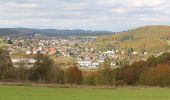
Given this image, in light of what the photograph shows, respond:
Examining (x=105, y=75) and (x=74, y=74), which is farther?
(x=74, y=74)

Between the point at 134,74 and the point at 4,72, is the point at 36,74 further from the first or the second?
the point at 134,74

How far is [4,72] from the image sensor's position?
196 ft

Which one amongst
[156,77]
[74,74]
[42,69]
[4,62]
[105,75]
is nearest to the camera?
[42,69]

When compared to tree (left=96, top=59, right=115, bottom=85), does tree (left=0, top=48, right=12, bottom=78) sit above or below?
above

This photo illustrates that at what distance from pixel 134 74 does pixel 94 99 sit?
4324 centimetres

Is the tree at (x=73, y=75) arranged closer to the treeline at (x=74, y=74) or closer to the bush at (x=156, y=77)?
the treeline at (x=74, y=74)

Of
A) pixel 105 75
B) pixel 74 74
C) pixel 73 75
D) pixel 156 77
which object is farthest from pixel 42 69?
pixel 156 77

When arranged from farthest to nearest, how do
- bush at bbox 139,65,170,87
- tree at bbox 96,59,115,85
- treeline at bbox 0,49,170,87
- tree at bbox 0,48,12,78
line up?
tree at bbox 96,59,115,85 < bush at bbox 139,65,170,87 < tree at bbox 0,48,12,78 < treeline at bbox 0,49,170,87

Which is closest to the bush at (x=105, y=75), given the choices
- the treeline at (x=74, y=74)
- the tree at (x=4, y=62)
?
the treeline at (x=74, y=74)

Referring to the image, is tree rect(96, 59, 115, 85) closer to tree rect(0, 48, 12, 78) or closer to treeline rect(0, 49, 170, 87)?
treeline rect(0, 49, 170, 87)

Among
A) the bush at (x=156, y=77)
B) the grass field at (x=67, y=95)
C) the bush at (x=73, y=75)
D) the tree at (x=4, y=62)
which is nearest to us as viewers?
the grass field at (x=67, y=95)

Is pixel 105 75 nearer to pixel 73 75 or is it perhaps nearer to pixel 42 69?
pixel 73 75

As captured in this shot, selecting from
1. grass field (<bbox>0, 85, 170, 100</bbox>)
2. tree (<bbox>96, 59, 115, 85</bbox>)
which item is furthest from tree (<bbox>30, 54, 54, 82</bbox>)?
grass field (<bbox>0, 85, 170, 100</bbox>)

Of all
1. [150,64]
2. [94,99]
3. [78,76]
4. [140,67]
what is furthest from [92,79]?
[94,99]
